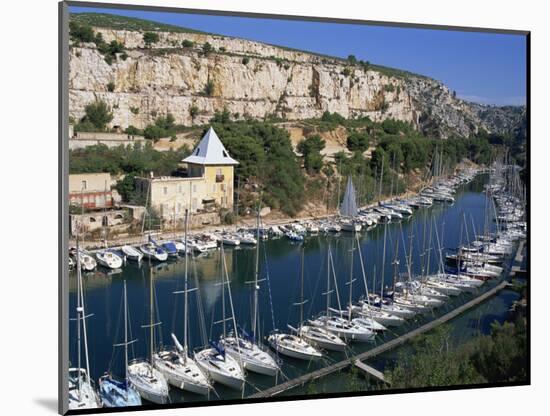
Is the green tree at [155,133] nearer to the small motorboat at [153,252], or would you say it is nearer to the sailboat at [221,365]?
the small motorboat at [153,252]

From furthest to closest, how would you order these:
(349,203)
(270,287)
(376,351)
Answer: (270,287)
(349,203)
(376,351)

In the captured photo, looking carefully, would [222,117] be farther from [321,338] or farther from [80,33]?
[321,338]

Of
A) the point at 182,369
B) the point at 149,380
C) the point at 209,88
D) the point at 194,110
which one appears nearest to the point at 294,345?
the point at 182,369

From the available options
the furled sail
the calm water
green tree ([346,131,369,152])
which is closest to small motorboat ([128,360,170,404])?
the calm water

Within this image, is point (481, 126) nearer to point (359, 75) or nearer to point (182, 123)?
point (359, 75)

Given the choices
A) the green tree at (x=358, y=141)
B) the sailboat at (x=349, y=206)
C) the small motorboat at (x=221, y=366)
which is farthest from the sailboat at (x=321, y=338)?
the green tree at (x=358, y=141)

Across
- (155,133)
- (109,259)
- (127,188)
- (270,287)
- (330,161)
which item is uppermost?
(155,133)

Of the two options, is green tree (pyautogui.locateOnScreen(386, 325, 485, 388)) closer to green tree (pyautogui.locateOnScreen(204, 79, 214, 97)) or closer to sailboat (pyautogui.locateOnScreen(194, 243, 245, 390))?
sailboat (pyautogui.locateOnScreen(194, 243, 245, 390))
